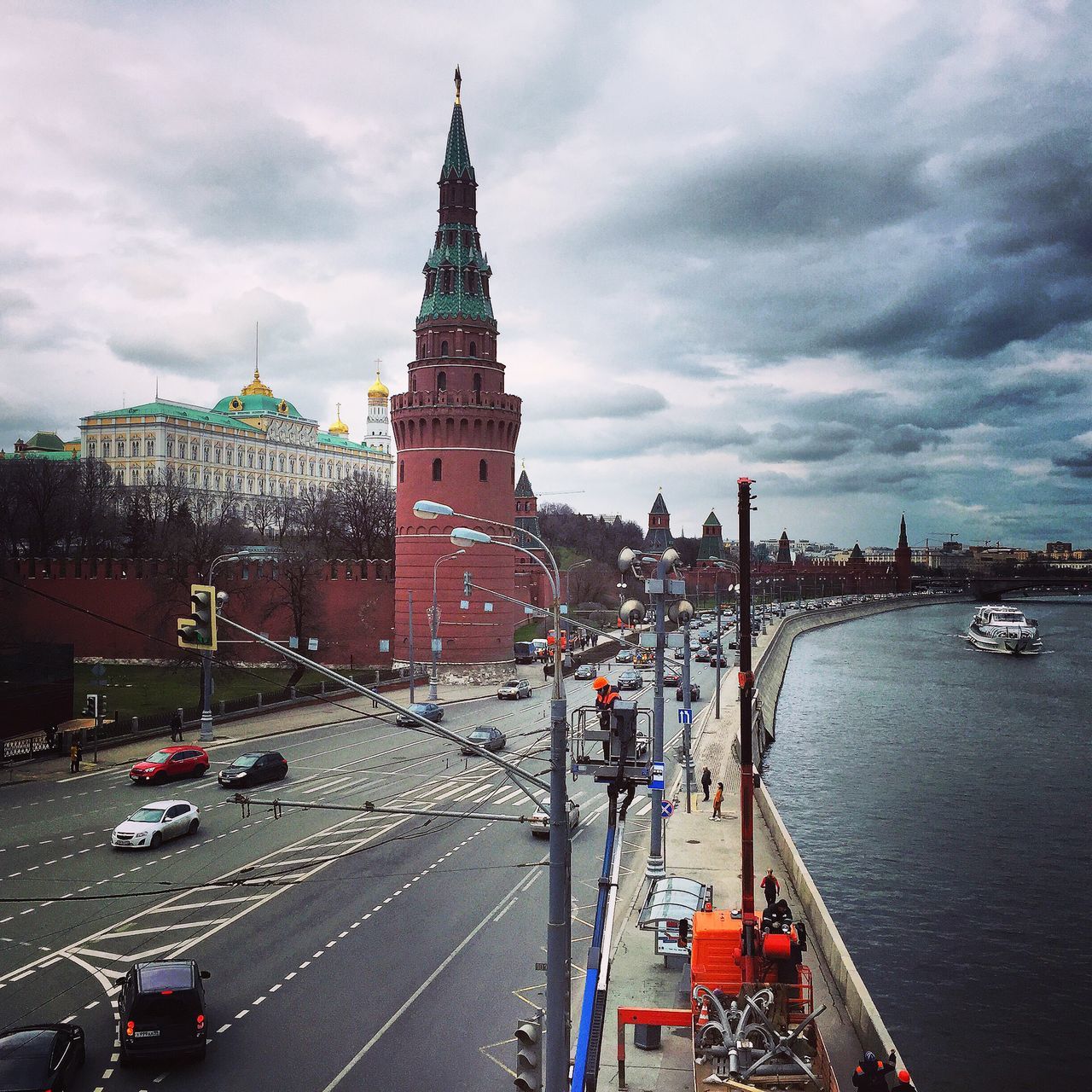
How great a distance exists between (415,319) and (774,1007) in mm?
52370

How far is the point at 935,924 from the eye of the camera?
84.1 ft

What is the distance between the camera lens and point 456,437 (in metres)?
58.5

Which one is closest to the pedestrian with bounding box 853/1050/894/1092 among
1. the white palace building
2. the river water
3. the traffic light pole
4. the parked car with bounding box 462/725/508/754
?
the river water

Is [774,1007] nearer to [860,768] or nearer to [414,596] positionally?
[860,768]

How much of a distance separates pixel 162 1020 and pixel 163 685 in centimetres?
4141

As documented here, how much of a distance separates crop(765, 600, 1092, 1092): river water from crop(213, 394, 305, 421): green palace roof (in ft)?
381

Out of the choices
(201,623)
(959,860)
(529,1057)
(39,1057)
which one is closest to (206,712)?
(959,860)

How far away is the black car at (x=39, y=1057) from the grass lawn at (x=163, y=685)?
3064 cm

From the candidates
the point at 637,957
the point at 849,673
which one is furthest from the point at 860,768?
the point at 849,673

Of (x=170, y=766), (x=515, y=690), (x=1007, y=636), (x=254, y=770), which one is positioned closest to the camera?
(x=254, y=770)

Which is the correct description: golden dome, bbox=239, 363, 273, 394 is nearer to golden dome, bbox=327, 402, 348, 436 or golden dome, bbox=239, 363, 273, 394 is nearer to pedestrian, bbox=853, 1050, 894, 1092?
golden dome, bbox=327, 402, 348, 436

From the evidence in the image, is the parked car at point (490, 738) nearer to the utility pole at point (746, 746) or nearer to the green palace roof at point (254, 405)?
the utility pole at point (746, 746)

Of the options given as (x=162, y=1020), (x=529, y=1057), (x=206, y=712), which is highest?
(x=529, y=1057)

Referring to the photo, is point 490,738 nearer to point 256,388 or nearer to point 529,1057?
point 529,1057
